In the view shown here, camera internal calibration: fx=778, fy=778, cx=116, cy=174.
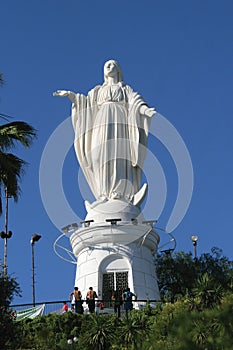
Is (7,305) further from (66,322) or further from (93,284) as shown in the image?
(93,284)

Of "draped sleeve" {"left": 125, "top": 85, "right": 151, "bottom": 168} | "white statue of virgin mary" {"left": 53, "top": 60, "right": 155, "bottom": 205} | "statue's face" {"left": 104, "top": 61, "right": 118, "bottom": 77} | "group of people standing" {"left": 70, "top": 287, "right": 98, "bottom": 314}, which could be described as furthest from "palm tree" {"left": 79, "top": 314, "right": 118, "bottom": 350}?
"statue's face" {"left": 104, "top": 61, "right": 118, "bottom": 77}

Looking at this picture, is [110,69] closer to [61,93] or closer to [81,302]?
[61,93]

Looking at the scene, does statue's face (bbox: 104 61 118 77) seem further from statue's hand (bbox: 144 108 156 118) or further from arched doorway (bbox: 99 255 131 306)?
arched doorway (bbox: 99 255 131 306)

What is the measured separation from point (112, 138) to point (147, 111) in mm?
1987

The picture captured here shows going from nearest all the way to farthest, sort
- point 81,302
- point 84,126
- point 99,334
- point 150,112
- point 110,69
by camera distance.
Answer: point 99,334
point 81,302
point 150,112
point 84,126
point 110,69

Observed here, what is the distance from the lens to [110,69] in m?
37.1

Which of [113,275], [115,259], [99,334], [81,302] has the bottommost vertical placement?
[99,334]

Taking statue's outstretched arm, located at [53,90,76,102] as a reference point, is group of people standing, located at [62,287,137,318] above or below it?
below

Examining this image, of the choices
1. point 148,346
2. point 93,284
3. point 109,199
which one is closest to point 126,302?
point 93,284

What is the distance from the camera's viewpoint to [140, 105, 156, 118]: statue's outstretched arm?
34.8 m

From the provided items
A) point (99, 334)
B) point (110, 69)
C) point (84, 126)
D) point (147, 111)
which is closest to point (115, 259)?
point (84, 126)

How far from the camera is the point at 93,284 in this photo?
Result: 31.3m

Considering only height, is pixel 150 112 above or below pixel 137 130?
above

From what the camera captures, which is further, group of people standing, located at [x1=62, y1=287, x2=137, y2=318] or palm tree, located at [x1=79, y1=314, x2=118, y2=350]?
group of people standing, located at [x1=62, y1=287, x2=137, y2=318]
